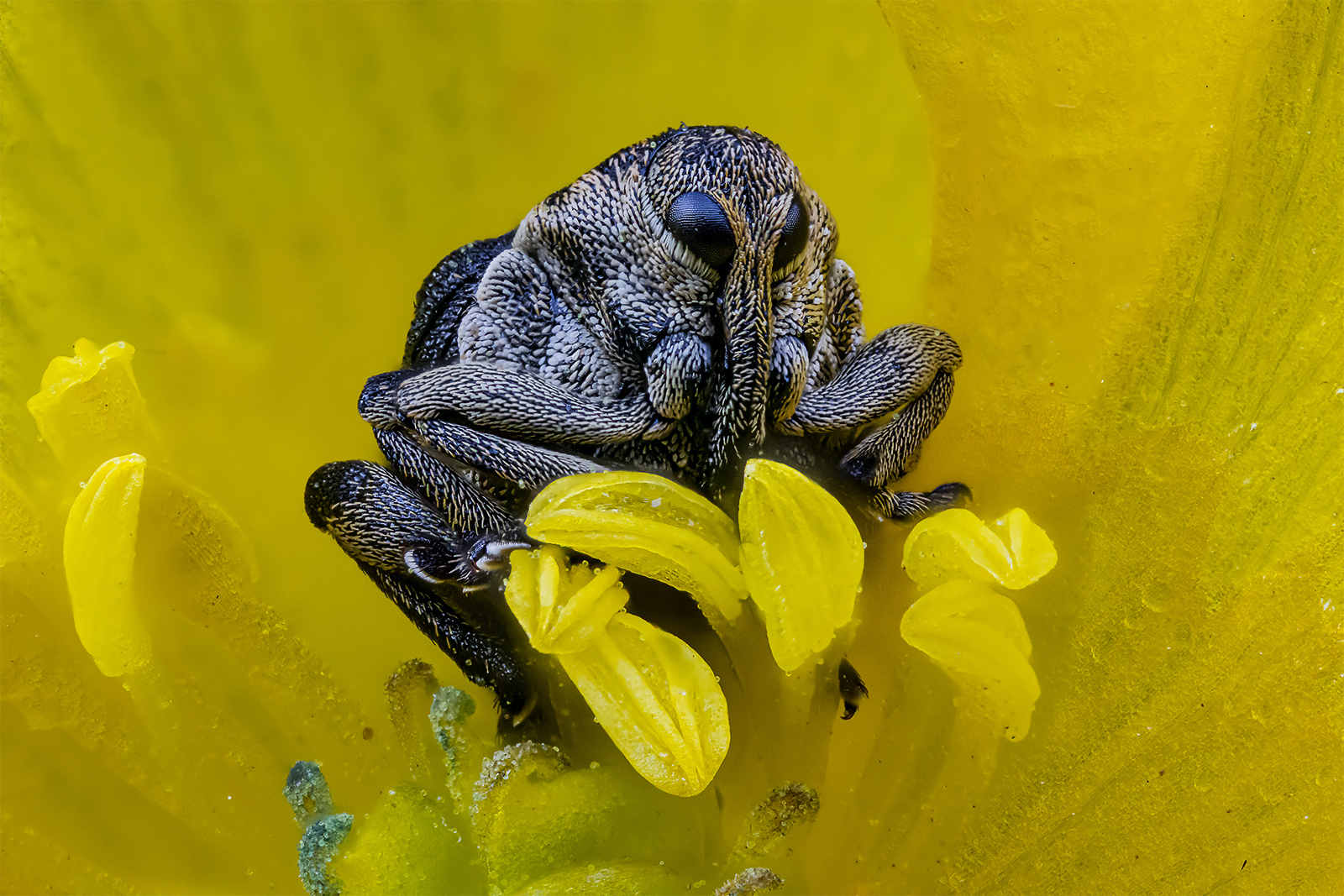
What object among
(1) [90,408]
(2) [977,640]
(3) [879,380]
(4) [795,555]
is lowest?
(2) [977,640]

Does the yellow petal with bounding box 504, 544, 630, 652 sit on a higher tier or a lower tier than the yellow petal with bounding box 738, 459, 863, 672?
higher

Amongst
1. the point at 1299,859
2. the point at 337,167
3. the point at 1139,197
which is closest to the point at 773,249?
the point at 1139,197

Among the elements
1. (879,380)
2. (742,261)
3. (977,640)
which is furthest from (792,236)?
(977,640)

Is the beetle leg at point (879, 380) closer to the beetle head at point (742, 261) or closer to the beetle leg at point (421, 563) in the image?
the beetle head at point (742, 261)

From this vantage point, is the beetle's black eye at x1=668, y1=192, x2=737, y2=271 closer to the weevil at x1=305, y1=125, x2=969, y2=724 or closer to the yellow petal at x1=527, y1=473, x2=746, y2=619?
the weevil at x1=305, y1=125, x2=969, y2=724

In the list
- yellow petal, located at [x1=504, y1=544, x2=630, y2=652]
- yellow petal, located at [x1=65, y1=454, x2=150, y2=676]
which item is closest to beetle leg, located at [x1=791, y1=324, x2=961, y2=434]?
yellow petal, located at [x1=504, y1=544, x2=630, y2=652]

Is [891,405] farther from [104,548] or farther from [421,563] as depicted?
A: [104,548]

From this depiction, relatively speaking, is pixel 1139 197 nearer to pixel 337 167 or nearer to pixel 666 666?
pixel 666 666
